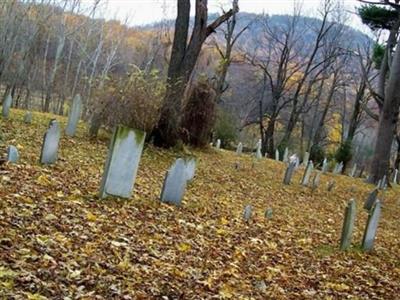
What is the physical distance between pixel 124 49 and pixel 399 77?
36973 mm

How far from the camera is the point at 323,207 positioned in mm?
11703

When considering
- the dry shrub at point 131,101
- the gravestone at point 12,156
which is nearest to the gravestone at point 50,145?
the gravestone at point 12,156

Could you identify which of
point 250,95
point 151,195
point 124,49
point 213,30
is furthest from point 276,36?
point 151,195

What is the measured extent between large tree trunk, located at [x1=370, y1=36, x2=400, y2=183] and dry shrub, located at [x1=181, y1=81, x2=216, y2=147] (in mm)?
6834

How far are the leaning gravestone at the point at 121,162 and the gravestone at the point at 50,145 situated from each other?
1582 millimetres

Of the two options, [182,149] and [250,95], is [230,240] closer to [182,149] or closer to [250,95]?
[182,149]

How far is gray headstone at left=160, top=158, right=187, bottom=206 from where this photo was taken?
7.66 m

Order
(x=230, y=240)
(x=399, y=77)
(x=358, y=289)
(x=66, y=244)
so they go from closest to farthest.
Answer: (x=66, y=244)
(x=358, y=289)
(x=230, y=240)
(x=399, y=77)

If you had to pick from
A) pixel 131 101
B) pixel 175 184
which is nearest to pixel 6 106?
pixel 131 101

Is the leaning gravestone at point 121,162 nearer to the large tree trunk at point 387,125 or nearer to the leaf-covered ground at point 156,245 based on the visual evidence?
the leaf-covered ground at point 156,245

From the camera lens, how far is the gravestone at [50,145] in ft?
26.2

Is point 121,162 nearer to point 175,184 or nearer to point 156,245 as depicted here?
point 175,184

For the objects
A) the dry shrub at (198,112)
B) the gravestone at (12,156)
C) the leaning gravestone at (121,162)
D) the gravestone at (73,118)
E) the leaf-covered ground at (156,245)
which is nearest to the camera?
the leaf-covered ground at (156,245)

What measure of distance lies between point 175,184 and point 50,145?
215 centimetres
